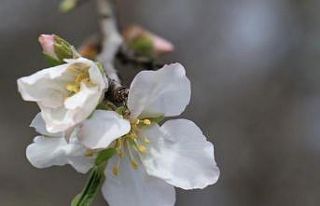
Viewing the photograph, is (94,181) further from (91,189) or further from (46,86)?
(46,86)

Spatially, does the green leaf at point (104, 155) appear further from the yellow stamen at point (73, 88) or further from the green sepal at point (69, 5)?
the green sepal at point (69, 5)

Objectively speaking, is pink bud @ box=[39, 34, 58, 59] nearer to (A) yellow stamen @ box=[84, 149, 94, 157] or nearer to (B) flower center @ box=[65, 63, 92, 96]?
(B) flower center @ box=[65, 63, 92, 96]

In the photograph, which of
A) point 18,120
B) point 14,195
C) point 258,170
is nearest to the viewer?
point 14,195


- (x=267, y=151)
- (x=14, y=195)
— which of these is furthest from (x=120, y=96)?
(x=267, y=151)

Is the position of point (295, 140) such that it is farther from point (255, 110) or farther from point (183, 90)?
point (183, 90)

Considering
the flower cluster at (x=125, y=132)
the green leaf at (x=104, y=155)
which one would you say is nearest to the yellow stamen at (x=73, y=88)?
the flower cluster at (x=125, y=132)

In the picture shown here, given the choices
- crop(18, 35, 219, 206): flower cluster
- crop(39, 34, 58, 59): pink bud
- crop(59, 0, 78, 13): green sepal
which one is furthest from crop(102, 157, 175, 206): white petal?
crop(59, 0, 78, 13): green sepal
